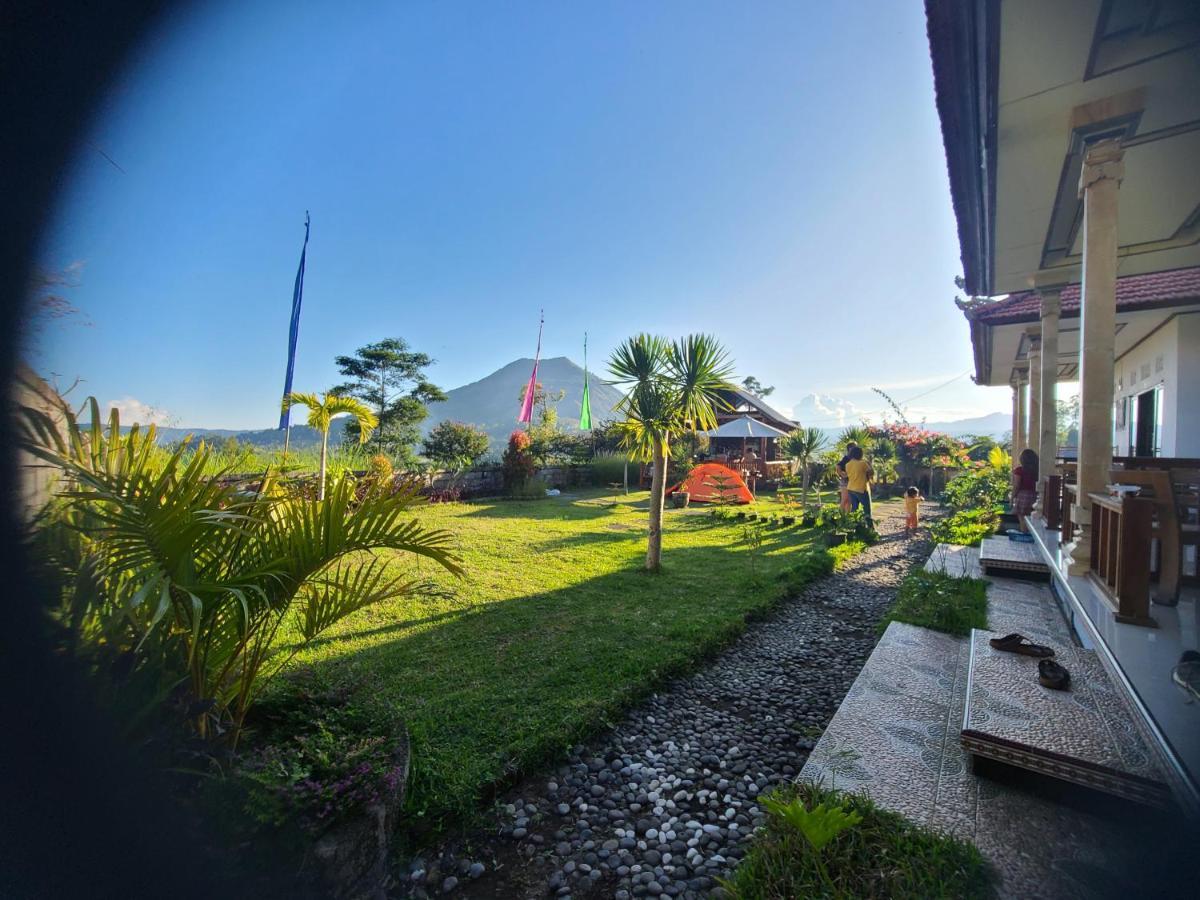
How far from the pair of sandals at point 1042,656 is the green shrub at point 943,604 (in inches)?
41.7

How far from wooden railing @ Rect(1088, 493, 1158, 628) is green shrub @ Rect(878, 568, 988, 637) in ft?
4.53

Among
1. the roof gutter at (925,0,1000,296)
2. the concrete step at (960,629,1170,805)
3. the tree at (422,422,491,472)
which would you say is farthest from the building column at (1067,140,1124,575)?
the tree at (422,422,491,472)

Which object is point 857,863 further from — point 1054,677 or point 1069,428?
point 1069,428

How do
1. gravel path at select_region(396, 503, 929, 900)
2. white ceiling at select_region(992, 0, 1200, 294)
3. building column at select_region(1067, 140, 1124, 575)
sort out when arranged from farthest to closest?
building column at select_region(1067, 140, 1124, 575) < white ceiling at select_region(992, 0, 1200, 294) < gravel path at select_region(396, 503, 929, 900)

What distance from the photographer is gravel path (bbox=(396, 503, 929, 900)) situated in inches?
73.6

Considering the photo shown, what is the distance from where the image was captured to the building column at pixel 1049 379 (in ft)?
21.0

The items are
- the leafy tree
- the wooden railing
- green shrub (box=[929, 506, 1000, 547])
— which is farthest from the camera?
the leafy tree

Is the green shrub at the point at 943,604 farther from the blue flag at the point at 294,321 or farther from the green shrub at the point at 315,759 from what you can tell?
the blue flag at the point at 294,321

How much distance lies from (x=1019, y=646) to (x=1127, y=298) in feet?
21.9

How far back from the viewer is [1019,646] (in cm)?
310

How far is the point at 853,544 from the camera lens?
8.19m

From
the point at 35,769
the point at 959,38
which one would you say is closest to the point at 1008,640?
the point at 959,38

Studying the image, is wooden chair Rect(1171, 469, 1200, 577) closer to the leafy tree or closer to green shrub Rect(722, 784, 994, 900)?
green shrub Rect(722, 784, 994, 900)

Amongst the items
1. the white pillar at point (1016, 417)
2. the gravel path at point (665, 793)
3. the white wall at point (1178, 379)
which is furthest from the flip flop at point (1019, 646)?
the white pillar at point (1016, 417)
